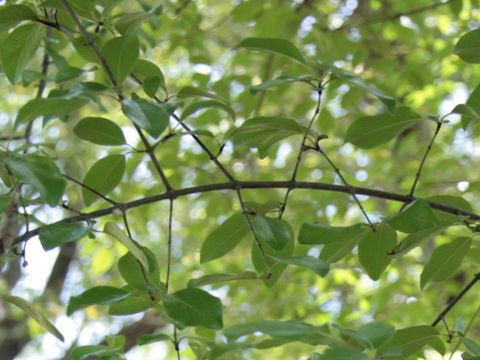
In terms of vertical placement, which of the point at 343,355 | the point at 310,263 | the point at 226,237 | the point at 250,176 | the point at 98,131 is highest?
the point at 250,176

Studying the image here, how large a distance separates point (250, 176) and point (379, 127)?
1324mm

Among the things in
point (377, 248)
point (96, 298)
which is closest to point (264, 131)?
point (377, 248)

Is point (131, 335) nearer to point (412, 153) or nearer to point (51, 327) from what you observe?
point (412, 153)

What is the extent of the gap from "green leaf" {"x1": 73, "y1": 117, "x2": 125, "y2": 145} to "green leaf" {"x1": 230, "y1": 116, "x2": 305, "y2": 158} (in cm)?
15

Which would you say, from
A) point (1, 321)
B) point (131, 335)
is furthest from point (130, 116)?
point (1, 321)

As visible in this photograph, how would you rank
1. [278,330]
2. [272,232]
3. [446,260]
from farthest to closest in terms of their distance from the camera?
[446,260] < [272,232] < [278,330]

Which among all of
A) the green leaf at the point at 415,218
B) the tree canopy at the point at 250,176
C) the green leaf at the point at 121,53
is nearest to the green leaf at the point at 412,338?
the tree canopy at the point at 250,176

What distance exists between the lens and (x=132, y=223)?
5.92 feet

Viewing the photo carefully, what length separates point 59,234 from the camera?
0.64 m

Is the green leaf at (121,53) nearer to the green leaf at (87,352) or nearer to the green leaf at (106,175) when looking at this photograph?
the green leaf at (106,175)

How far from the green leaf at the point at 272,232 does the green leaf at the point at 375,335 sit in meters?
0.18

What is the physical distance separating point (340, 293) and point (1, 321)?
2748 mm

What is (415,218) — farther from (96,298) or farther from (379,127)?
(96,298)

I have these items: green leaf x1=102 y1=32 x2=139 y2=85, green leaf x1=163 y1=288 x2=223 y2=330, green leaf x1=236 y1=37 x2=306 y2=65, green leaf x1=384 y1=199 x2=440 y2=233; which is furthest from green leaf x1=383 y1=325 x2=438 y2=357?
green leaf x1=102 y1=32 x2=139 y2=85
